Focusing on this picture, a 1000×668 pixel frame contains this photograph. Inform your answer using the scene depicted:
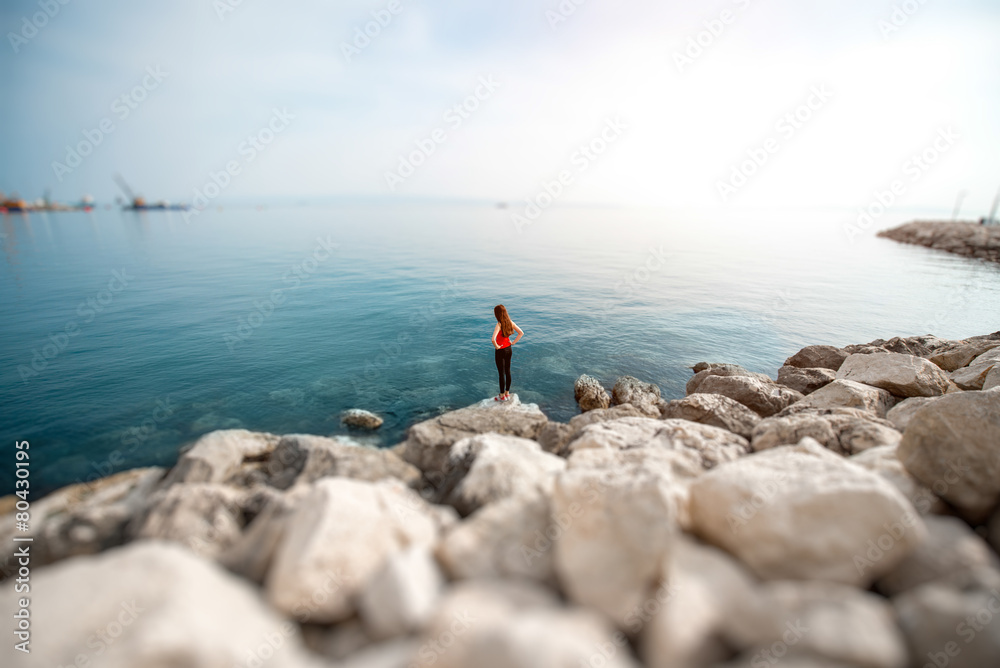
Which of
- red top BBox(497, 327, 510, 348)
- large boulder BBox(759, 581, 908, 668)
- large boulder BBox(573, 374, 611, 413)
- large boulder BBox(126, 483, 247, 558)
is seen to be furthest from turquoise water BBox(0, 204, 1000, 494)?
large boulder BBox(759, 581, 908, 668)

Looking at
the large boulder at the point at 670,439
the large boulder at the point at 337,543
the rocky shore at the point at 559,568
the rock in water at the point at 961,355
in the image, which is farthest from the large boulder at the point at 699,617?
the rock in water at the point at 961,355

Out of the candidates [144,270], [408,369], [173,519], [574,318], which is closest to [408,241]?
[144,270]

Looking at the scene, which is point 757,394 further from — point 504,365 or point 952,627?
point 952,627

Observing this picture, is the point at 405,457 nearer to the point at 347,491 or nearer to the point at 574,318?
the point at 347,491

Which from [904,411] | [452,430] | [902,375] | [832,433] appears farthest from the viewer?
[902,375]

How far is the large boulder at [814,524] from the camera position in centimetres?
432

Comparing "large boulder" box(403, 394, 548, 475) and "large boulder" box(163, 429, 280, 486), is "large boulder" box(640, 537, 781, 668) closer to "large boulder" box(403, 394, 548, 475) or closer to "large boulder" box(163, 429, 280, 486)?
"large boulder" box(403, 394, 548, 475)

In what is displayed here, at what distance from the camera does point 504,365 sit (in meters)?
12.0

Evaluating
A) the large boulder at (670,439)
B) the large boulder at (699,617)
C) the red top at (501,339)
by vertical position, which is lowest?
the large boulder at (670,439)

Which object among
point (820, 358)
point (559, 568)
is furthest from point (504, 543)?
point (820, 358)

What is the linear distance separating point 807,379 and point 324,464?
13.3 meters

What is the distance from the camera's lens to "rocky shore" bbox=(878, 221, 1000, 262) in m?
47.7

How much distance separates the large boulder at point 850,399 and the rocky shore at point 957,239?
180 feet

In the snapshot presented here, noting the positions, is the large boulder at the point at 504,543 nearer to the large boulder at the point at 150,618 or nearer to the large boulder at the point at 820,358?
the large boulder at the point at 150,618
